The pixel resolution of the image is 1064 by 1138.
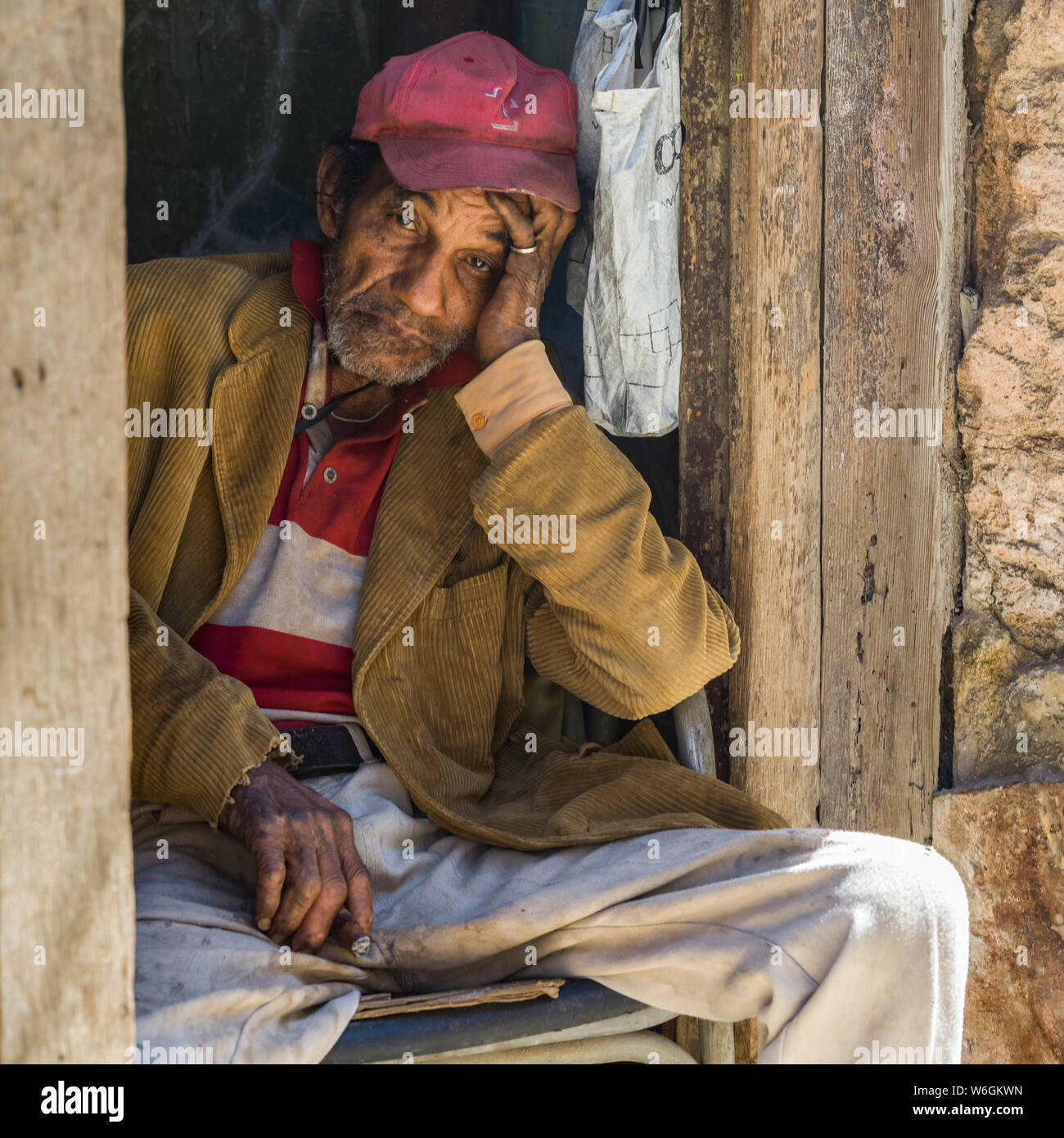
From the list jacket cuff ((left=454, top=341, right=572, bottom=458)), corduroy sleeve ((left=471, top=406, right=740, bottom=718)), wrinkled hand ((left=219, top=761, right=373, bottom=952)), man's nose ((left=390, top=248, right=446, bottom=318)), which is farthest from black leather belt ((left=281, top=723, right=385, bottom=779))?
man's nose ((left=390, top=248, right=446, bottom=318))

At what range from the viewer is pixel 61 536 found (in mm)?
1150

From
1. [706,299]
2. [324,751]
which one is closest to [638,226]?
[706,299]

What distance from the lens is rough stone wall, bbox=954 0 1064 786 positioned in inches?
92.8

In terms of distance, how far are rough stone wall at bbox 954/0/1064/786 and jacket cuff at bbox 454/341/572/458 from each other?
0.83 metres

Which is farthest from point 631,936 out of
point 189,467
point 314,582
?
point 189,467

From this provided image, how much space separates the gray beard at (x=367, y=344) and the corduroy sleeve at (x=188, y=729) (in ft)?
2.02

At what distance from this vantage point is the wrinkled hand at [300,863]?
68.6 inches

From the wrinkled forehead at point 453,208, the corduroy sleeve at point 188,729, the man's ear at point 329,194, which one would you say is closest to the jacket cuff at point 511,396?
the wrinkled forehead at point 453,208

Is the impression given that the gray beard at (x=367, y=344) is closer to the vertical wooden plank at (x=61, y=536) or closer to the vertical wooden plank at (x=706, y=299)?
the vertical wooden plank at (x=706, y=299)

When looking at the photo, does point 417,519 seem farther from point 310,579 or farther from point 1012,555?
point 1012,555

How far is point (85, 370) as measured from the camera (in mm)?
1159

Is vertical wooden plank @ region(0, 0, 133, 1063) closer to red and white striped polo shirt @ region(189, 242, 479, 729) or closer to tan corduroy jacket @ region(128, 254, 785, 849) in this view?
tan corduroy jacket @ region(128, 254, 785, 849)

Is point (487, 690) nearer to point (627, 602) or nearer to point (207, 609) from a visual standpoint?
point (627, 602)

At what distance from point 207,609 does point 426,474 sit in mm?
462
